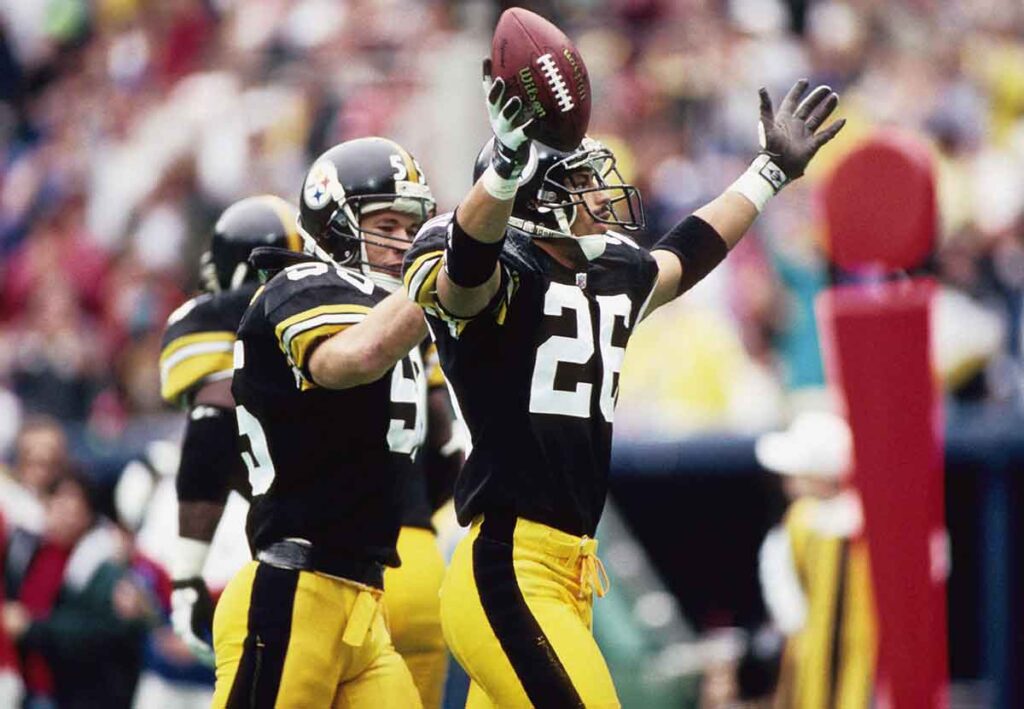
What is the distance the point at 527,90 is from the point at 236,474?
6.50 ft

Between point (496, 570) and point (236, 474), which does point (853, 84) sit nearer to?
point (236, 474)

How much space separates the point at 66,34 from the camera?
1543 centimetres

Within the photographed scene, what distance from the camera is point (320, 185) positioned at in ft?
16.2

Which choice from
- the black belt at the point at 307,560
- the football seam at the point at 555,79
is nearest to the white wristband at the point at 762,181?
the football seam at the point at 555,79

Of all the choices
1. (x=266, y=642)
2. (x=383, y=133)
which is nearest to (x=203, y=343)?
(x=266, y=642)

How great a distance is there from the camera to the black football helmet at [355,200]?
4910 millimetres

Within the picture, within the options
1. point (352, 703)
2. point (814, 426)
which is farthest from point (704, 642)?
point (352, 703)

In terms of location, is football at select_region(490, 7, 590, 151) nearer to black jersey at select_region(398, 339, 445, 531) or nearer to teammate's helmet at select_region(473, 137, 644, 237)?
teammate's helmet at select_region(473, 137, 644, 237)

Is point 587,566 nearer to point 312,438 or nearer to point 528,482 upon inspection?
point 528,482

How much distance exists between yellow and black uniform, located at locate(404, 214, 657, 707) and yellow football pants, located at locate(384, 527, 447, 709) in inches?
31.8

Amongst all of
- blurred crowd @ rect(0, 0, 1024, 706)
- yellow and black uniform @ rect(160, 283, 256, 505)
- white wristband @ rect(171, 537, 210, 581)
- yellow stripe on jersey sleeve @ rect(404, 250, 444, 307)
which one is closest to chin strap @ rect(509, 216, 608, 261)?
yellow stripe on jersey sleeve @ rect(404, 250, 444, 307)

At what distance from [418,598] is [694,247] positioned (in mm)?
1194

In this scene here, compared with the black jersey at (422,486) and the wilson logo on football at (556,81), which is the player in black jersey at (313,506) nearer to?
the black jersey at (422,486)

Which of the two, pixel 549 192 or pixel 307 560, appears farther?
pixel 307 560
